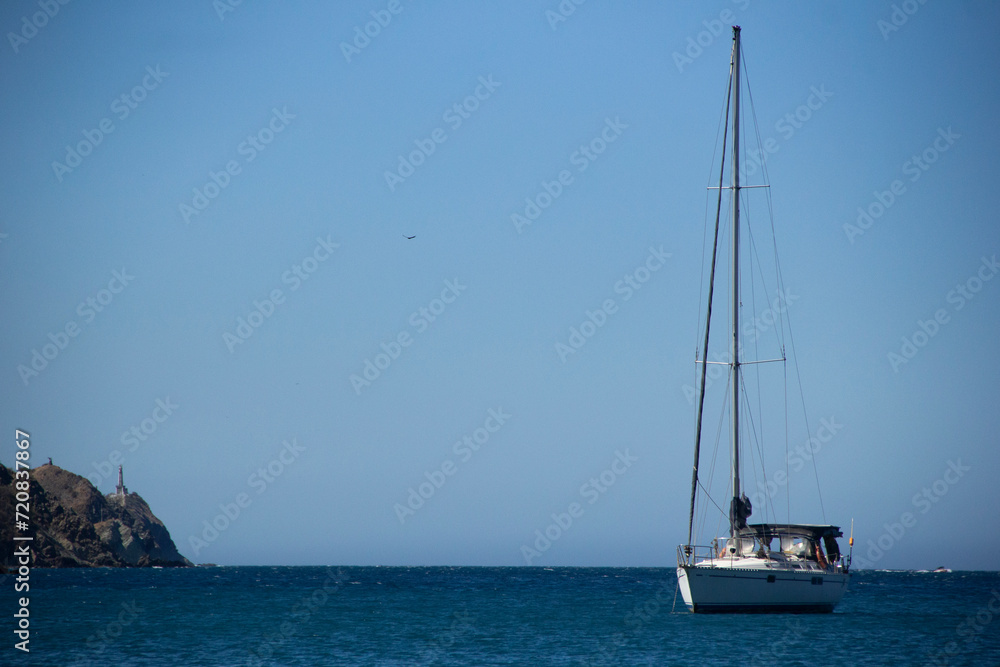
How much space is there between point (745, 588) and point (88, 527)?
432 ft

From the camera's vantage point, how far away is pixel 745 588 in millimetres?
37656

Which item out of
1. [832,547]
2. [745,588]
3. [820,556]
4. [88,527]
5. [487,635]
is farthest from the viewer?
[88,527]

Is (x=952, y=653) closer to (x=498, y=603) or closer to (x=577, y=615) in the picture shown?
(x=577, y=615)

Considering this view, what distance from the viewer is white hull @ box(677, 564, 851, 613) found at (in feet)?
123

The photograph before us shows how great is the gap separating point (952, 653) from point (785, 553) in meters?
9.68

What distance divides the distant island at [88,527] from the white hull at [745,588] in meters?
97.1

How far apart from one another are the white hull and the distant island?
3824 inches

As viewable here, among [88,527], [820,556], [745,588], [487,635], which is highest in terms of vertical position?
[820,556]

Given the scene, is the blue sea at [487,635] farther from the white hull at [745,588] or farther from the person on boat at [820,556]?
the person on boat at [820,556]

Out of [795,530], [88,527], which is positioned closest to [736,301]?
[795,530]

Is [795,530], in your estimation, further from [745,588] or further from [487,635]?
[487,635]

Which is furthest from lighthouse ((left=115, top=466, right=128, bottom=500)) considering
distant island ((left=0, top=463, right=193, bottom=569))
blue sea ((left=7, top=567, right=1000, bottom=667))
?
blue sea ((left=7, top=567, right=1000, bottom=667))

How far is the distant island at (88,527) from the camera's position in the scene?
135250 mm

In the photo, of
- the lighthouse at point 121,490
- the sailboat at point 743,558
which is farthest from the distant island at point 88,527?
the sailboat at point 743,558
